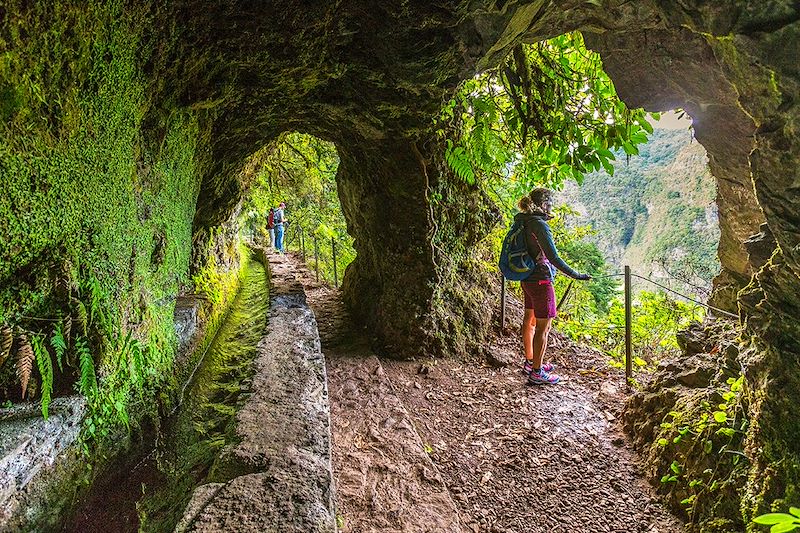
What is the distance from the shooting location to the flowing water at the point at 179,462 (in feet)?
6.52

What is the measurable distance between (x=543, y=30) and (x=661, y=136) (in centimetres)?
5546

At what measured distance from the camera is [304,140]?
404 inches

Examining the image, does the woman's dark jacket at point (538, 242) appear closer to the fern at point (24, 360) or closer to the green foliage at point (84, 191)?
the green foliage at point (84, 191)

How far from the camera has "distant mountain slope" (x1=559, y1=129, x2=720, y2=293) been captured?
32.2 m

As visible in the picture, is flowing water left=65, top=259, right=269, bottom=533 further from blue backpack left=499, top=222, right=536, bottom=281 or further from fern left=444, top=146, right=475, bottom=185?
fern left=444, top=146, right=475, bottom=185

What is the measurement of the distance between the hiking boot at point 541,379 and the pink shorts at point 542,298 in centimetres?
76

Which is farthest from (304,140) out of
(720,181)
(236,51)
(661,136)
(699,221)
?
(661,136)

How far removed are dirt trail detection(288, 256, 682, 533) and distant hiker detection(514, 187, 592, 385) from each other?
367mm

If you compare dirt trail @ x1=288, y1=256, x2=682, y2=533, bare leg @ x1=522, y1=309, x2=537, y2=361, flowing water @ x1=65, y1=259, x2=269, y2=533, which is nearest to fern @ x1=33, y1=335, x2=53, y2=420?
flowing water @ x1=65, y1=259, x2=269, y2=533

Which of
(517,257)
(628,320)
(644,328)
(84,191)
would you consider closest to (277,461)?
(84,191)

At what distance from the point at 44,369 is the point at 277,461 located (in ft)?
3.47

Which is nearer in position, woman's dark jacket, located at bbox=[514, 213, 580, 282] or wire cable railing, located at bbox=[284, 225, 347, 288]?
woman's dark jacket, located at bbox=[514, 213, 580, 282]

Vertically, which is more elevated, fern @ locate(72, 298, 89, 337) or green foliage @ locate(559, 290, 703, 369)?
fern @ locate(72, 298, 89, 337)

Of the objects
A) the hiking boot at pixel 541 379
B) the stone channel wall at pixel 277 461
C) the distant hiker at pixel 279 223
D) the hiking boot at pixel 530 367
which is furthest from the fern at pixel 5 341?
the distant hiker at pixel 279 223
